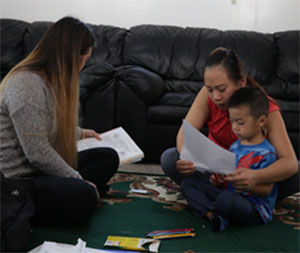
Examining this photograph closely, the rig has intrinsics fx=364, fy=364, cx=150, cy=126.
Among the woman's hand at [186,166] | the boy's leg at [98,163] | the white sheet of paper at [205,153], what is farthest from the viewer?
the boy's leg at [98,163]

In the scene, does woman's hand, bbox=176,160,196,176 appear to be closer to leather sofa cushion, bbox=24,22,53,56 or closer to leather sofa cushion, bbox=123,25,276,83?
leather sofa cushion, bbox=123,25,276,83

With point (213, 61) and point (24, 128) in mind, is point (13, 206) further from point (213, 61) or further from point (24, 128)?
point (213, 61)

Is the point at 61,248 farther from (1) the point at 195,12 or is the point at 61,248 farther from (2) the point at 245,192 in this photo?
(1) the point at 195,12

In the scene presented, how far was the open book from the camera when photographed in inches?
62.4

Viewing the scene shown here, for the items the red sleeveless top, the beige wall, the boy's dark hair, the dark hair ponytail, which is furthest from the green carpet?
the beige wall

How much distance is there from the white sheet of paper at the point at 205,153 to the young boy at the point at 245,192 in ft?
0.33

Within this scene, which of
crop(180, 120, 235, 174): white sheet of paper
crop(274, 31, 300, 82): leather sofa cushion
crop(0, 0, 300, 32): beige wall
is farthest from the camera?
crop(0, 0, 300, 32): beige wall

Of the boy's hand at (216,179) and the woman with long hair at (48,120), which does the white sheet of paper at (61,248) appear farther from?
the boy's hand at (216,179)

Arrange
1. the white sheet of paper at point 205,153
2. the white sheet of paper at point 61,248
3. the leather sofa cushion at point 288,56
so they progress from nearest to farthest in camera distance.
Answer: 1. the white sheet of paper at point 61,248
2. the white sheet of paper at point 205,153
3. the leather sofa cushion at point 288,56

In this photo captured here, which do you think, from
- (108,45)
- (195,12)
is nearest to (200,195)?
(108,45)

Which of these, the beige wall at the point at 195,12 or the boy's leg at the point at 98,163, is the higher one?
the beige wall at the point at 195,12

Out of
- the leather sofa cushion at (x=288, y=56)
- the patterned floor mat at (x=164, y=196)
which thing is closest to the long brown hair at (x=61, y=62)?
the patterned floor mat at (x=164, y=196)

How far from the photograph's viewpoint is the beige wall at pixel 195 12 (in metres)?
3.31

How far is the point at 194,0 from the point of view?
10.8 feet
